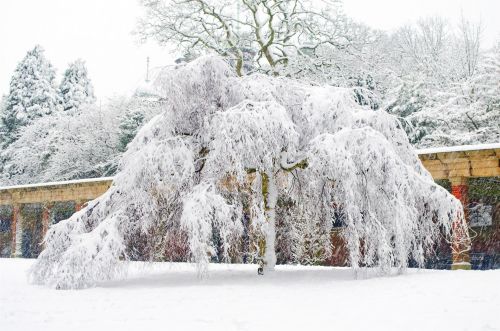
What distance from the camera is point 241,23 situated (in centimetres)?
2373

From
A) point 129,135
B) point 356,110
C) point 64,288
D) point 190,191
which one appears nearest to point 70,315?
point 64,288

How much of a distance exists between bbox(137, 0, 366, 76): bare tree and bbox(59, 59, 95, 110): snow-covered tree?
17.3 metres

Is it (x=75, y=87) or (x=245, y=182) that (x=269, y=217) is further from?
(x=75, y=87)

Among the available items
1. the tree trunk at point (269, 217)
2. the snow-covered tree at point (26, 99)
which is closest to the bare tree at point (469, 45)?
the tree trunk at point (269, 217)

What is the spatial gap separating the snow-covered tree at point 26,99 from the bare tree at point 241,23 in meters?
16.3

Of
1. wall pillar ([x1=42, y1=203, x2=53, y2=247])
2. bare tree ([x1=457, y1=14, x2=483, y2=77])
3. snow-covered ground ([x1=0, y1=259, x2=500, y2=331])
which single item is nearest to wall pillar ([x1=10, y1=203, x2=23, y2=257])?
wall pillar ([x1=42, y1=203, x2=53, y2=247])

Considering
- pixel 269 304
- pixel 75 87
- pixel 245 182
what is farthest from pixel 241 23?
pixel 75 87

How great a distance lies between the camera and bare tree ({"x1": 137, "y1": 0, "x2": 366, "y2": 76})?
23.4m

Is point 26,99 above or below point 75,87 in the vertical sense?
below

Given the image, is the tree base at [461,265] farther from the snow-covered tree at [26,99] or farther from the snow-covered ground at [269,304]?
the snow-covered tree at [26,99]

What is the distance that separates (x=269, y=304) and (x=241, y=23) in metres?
16.9

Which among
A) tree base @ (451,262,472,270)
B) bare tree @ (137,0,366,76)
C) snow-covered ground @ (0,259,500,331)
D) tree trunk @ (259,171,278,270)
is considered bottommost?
snow-covered ground @ (0,259,500,331)

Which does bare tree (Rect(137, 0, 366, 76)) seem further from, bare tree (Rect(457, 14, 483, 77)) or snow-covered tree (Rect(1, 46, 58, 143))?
snow-covered tree (Rect(1, 46, 58, 143))

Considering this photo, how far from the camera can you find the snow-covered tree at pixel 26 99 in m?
37.7
